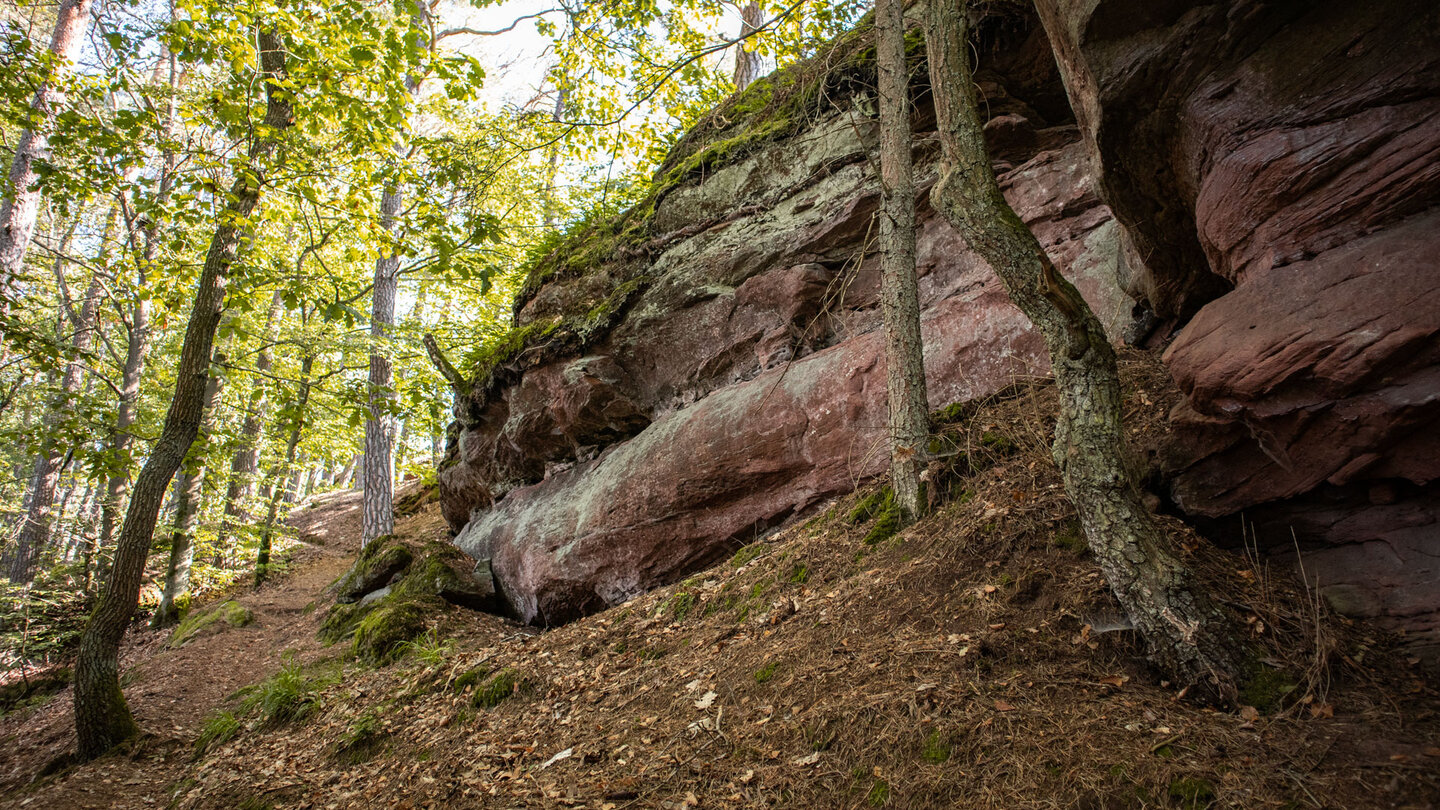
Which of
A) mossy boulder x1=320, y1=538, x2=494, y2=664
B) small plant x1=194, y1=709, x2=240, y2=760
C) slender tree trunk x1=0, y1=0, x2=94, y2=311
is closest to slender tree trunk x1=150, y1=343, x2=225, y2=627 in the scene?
slender tree trunk x1=0, y1=0, x2=94, y2=311

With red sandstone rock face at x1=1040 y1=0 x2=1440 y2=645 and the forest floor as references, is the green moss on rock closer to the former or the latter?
the forest floor

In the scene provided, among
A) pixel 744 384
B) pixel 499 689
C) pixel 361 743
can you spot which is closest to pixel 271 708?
pixel 361 743

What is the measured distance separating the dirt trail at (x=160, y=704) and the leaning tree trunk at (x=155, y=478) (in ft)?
1.53

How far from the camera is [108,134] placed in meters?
6.70

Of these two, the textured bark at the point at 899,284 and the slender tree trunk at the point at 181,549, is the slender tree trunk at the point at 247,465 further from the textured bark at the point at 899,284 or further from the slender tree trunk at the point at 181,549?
the textured bark at the point at 899,284

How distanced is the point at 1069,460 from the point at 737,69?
1223cm

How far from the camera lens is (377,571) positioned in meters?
10.7

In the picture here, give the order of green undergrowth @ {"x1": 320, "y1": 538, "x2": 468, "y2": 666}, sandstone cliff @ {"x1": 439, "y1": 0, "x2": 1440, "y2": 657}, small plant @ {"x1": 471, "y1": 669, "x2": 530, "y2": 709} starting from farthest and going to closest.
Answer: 1. green undergrowth @ {"x1": 320, "y1": 538, "x2": 468, "y2": 666}
2. small plant @ {"x1": 471, "y1": 669, "x2": 530, "y2": 709}
3. sandstone cliff @ {"x1": 439, "y1": 0, "x2": 1440, "y2": 657}

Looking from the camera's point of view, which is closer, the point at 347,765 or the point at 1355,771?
the point at 1355,771

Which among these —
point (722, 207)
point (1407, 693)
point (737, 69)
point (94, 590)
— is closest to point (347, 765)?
point (1407, 693)

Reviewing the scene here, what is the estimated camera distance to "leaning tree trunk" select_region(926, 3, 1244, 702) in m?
3.18

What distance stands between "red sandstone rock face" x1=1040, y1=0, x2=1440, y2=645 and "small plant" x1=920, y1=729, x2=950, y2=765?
7.37ft

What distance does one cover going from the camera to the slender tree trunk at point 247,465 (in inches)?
586

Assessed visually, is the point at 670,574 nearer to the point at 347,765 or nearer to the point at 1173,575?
the point at 347,765
